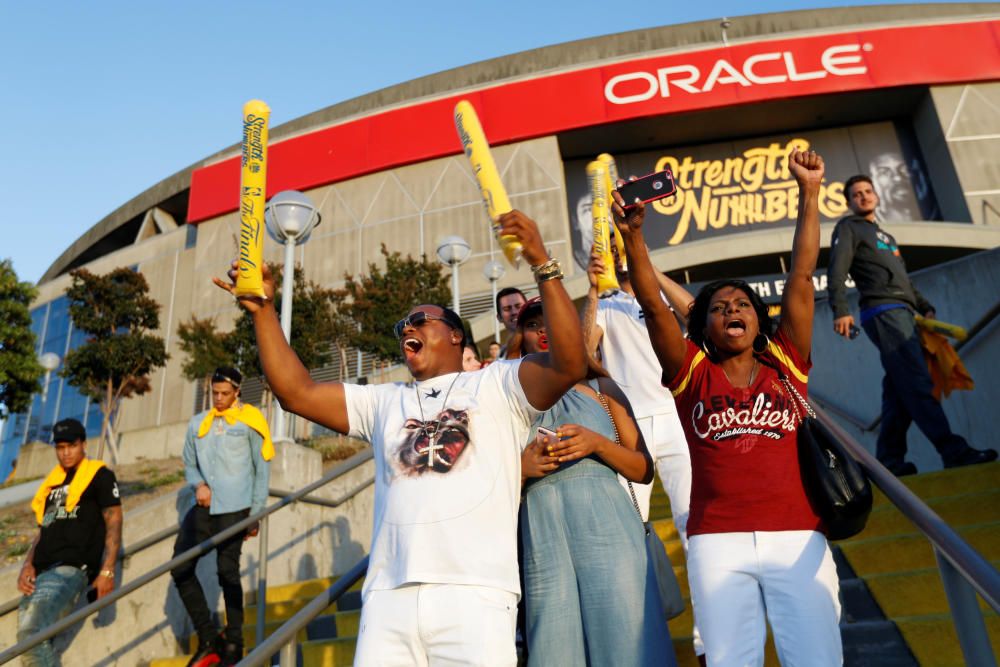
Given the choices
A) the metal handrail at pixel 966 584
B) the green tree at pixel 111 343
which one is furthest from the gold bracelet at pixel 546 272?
the green tree at pixel 111 343

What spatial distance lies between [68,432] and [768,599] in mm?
4392

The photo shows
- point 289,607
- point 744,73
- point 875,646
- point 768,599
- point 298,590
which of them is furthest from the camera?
point 744,73

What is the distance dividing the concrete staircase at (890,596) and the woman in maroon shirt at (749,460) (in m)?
1.34

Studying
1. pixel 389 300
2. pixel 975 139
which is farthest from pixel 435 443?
pixel 975 139

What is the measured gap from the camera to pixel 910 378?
15.7ft

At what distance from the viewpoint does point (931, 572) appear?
11.9ft

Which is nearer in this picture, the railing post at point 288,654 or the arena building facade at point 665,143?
the railing post at point 288,654

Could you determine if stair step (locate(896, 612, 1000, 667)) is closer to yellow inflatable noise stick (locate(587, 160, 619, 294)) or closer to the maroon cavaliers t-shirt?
the maroon cavaliers t-shirt

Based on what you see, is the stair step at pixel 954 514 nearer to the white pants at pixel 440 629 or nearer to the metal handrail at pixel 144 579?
the white pants at pixel 440 629

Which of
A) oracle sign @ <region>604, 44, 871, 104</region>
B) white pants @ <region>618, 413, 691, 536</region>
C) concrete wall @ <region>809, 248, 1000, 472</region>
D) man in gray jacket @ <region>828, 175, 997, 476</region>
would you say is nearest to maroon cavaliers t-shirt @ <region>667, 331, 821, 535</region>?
white pants @ <region>618, 413, 691, 536</region>

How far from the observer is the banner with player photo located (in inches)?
853

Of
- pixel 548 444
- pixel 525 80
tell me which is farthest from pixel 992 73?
pixel 548 444

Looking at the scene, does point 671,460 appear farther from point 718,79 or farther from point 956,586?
point 718,79

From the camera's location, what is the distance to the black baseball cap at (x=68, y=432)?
14.8 feet
